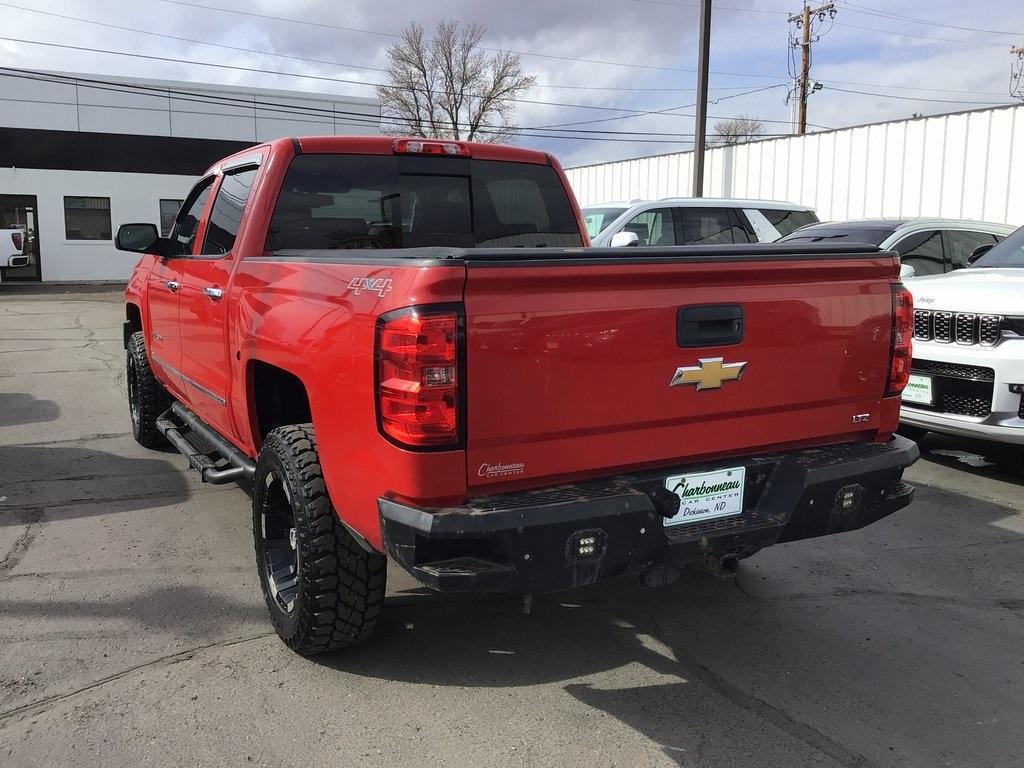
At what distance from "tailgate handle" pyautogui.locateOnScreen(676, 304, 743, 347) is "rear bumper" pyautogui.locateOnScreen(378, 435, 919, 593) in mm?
434

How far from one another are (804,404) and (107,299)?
22.0m

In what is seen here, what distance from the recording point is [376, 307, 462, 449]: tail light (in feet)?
7.97

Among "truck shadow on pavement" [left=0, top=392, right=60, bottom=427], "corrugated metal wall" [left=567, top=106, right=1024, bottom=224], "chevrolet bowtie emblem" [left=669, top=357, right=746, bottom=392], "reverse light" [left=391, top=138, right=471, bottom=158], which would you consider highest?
"corrugated metal wall" [left=567, top=106, right=1024, bottom=224]

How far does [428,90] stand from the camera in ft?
167

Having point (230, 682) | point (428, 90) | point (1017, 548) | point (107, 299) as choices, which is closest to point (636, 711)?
point (230, 682)

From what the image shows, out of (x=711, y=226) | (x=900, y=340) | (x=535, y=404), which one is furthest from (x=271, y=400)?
(x=711, y=226)

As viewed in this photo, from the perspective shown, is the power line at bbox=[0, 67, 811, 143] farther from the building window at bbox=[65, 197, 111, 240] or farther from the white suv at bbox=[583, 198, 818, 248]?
the white suv at bbox=[583, 198, 818, 248]

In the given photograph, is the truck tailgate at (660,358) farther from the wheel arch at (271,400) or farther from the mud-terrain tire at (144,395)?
the mud-terrain tire at (144,395)

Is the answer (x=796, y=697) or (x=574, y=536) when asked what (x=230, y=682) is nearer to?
(x=574, y=536)

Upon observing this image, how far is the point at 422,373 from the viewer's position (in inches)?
96.3

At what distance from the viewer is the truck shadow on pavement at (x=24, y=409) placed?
765 centimetres

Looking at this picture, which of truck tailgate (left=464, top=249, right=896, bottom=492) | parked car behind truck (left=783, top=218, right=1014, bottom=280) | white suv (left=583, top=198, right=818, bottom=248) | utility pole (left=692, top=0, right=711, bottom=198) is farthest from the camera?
utility pole (left=692, top=0, right=711, bottom=198)

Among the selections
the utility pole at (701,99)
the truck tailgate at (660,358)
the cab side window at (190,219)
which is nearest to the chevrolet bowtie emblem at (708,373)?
the truck tailgate at (660,358)

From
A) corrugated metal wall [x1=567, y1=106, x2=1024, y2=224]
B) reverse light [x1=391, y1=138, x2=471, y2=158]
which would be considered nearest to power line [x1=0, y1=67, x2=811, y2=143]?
corrugated metal wall [x1=567, y1=106, x2=1024, y2=224]
